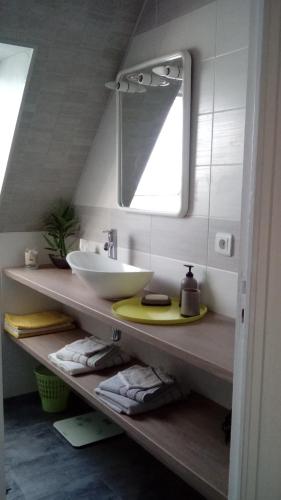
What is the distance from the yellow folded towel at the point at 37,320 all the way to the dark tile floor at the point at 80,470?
0.58 meters

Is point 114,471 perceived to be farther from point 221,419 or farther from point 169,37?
point 169,37

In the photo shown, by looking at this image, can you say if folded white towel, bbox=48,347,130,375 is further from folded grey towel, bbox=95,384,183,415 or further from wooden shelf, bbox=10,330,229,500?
folded grey towel, bbox=95,384,183,415

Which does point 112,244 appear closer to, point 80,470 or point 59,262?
point 59,262

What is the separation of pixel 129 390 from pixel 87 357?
0.49 m

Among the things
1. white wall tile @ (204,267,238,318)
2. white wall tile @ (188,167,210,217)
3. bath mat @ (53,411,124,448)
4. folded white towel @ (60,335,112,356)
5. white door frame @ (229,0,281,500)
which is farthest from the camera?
bath mat @ (53,411,124,448)

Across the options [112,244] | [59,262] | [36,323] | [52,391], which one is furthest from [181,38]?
[52,391]

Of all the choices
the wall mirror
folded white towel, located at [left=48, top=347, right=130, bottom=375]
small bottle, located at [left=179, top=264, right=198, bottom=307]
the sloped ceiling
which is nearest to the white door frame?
small bottle, located at [left=179, top=264, right=198, bottom=307]

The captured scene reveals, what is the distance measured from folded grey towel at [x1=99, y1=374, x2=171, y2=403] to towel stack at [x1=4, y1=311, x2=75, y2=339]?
906 mm

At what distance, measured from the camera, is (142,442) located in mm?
1842

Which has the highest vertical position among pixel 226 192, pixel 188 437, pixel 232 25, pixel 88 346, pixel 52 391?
pixel 232 25

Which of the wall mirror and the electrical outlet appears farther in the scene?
the wall mirror

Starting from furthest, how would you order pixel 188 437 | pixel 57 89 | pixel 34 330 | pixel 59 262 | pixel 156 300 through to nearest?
pixel 59 262 < pixel 34 330 < pixel 57 89 < pixel 156 300 < pixel 188 437

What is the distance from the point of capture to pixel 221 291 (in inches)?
82.0

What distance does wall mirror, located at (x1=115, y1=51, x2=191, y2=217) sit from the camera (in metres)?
2.21
